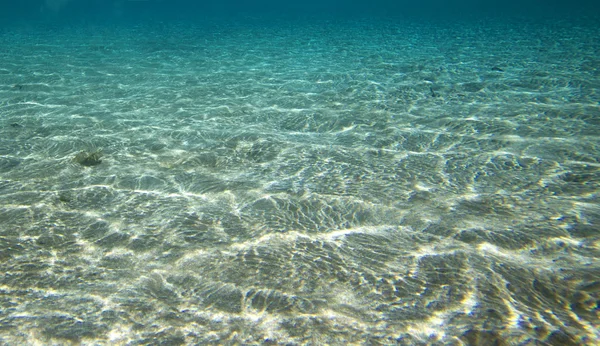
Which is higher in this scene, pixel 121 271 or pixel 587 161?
pixel 587 161

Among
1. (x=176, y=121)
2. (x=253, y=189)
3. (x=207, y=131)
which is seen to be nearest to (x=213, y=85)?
(x=176, y=121)

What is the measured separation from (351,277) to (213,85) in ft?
43.5

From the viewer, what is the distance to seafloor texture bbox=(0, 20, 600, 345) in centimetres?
405

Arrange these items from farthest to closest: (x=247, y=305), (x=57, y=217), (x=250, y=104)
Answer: (x=250, y=104) → (x=57, y=217) → (x=247, y=305)

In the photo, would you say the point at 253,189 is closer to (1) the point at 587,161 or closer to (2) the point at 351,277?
(2) the point at 351,277

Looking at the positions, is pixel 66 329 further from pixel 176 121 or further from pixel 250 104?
pixel 250 104

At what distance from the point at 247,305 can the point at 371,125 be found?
7743 mm

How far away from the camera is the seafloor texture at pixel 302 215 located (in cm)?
405

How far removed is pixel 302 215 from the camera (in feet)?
20.4

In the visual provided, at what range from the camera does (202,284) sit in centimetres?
461

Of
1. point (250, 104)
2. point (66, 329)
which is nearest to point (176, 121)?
point (250, 104)

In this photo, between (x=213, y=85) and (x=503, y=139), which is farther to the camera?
(x=213, y=85)

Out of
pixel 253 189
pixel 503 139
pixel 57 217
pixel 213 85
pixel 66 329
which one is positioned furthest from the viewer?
pixel 213 85

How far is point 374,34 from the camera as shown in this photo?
33.7 m
